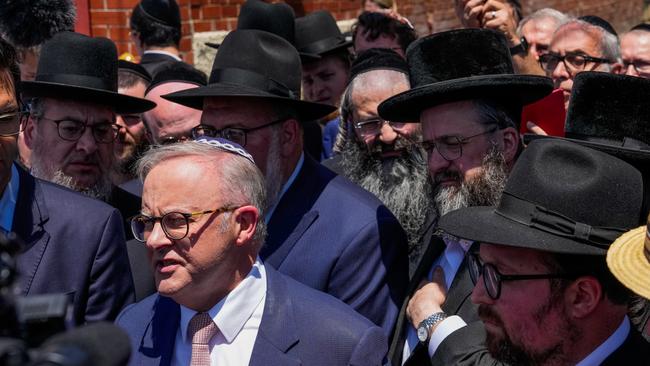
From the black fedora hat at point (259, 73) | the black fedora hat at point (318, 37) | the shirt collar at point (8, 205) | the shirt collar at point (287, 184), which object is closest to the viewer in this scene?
the shirt collar at point (8, 205)

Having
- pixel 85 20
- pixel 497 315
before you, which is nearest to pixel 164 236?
pixel 497 315

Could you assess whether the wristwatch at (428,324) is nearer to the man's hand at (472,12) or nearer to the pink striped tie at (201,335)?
the pink striped tie at (201,335)

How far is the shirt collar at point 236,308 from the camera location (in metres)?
3.44

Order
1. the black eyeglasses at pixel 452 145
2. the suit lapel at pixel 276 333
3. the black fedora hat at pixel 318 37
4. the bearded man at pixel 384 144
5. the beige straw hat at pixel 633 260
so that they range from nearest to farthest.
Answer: the beige straw hat at pixel 633 260 → the suit lapel at pixel 276 333 → the black eyeglasses at pixel 452 145 → the bearded man at pixel 384 144 → the black fedora hat at pixel 318 37

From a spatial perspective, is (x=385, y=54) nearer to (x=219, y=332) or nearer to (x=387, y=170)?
(x=387, y=170)

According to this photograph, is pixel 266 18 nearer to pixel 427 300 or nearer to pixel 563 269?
pixel 427 300

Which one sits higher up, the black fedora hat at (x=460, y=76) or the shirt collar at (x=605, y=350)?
the black fedora hat at (x=460, y=76)

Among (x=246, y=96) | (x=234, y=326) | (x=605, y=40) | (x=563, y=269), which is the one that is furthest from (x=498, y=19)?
(x=563, y=269)

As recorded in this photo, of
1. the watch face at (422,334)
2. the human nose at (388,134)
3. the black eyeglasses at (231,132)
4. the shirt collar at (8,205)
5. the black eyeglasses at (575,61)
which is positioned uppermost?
the black eyeglasses at (575,61)

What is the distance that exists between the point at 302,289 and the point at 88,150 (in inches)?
81.1

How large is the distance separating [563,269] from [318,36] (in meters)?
5.62

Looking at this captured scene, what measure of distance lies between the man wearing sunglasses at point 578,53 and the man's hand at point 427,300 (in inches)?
98.1

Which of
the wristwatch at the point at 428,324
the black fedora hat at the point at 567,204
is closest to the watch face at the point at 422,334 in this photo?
the wristwatch at the point at 428,324

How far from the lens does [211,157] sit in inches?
142
